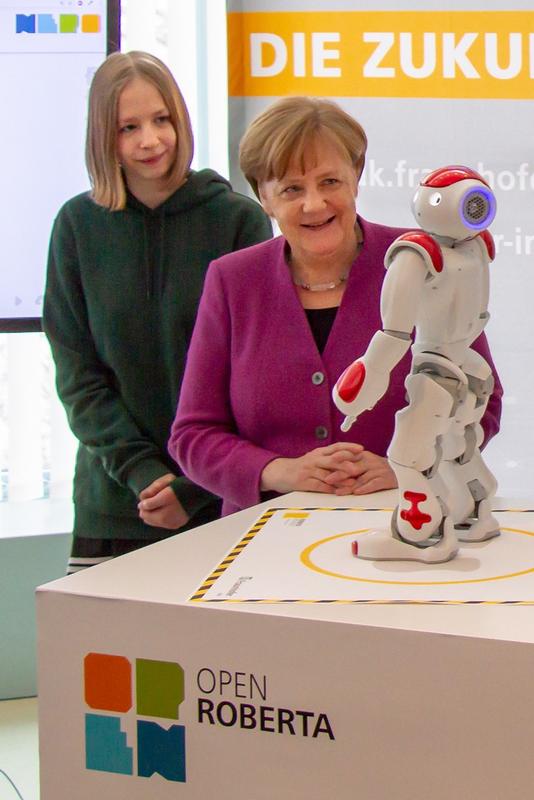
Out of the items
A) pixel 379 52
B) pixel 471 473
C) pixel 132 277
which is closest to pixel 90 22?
pixel 379 52

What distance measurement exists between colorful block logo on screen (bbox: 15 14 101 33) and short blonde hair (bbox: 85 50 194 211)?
730mm

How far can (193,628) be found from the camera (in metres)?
0.83

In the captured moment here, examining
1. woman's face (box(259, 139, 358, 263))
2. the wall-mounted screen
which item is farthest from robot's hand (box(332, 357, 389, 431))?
the wall-mounted screen

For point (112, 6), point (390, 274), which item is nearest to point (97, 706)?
point (390, 274)

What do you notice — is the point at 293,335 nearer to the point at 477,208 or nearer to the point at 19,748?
the point at 477,208

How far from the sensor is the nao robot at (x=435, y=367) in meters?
0.91

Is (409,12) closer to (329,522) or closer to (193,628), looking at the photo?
(329,522)

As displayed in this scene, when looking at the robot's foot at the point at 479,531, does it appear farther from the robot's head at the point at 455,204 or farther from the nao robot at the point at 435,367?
the robot's head at the point at 455,204

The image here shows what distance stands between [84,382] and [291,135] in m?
0.65

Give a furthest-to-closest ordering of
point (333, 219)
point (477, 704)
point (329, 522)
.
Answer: point (333, 219)
point (329, 522)
point (477, 704)

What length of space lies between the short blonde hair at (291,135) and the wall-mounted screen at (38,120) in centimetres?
122

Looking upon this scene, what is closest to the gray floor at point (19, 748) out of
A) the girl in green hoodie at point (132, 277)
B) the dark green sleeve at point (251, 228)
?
the girl in green hoodie at point (132, 277)

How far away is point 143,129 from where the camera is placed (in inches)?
63.7

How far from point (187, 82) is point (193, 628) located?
2088 millimetres
